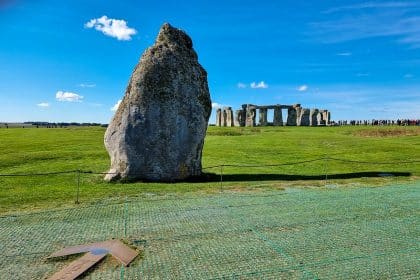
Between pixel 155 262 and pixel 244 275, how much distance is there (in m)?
1.52

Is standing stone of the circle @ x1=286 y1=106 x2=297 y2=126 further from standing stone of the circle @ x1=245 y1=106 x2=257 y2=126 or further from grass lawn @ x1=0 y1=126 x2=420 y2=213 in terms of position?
grass lawn @ x1=0 y1=126 x2=420 y2=213

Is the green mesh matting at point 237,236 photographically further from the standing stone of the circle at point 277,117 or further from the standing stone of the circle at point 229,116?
the standing stone of the circle at point 229,116

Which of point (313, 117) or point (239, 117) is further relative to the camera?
point (239, 117)

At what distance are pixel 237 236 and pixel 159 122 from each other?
811 cm

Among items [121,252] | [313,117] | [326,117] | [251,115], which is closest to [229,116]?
[251,115]

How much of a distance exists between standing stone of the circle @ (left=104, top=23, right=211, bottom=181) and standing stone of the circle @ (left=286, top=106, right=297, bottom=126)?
48.8 meters

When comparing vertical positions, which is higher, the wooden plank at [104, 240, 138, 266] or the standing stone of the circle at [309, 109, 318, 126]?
the standing stone of the circle at [309, 109, 318, 126]

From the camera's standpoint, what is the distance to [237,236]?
26.9 feet

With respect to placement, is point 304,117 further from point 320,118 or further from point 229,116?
point 229,116

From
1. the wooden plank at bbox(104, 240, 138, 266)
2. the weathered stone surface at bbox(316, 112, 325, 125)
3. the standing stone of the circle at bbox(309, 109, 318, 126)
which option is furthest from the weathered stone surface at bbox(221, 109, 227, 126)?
the wooden plank at bbox(104, 240, 138, 266)

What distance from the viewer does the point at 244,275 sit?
6.36 m

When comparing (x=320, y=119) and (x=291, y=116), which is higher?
(x=291, y=116)

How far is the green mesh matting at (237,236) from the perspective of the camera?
6562mm

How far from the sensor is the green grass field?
6.66 meters
